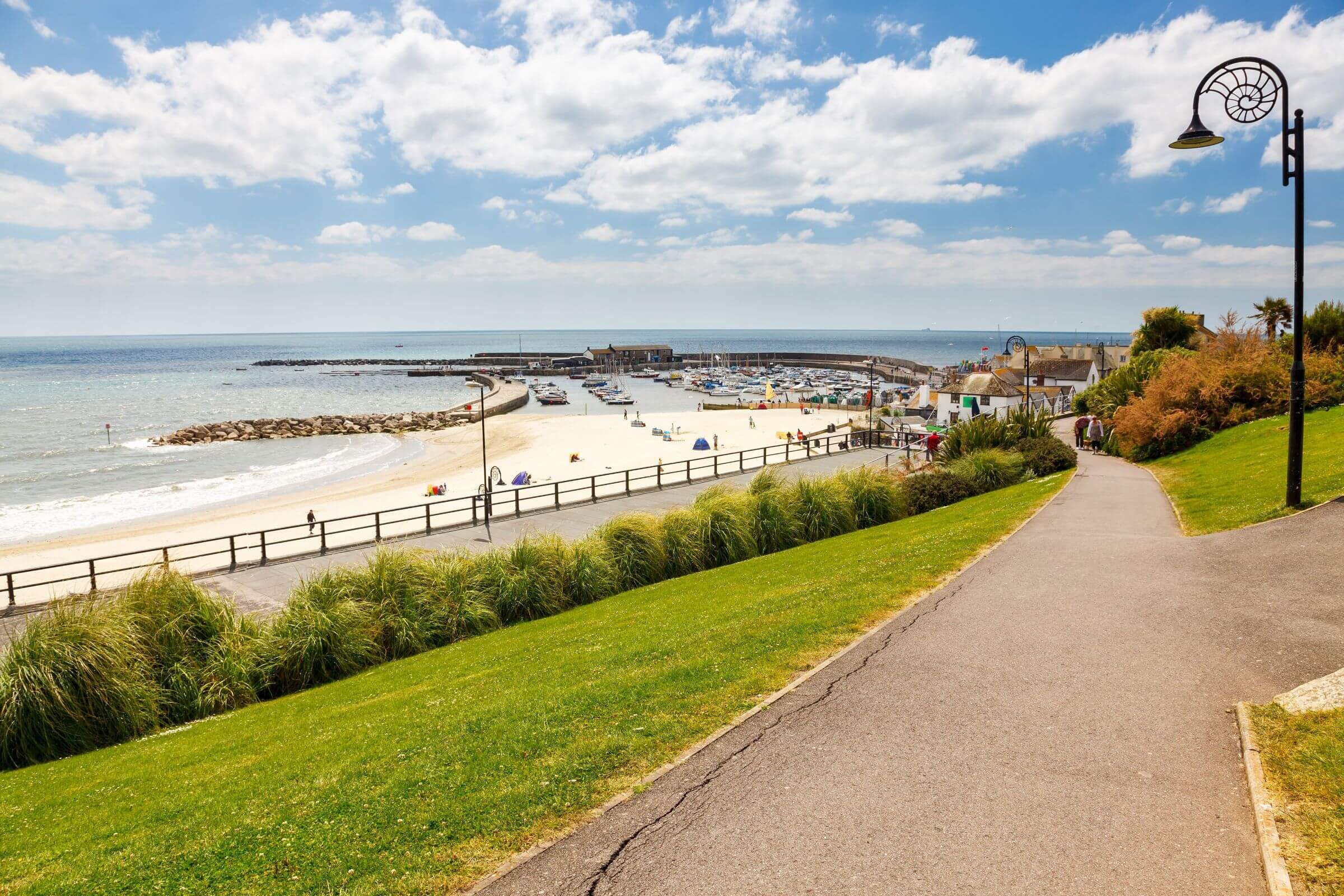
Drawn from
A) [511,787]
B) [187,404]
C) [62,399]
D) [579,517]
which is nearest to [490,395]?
[187,404]

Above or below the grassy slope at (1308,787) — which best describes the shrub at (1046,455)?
below

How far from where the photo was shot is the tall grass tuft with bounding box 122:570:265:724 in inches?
388

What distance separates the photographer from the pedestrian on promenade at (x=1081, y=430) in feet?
96.9

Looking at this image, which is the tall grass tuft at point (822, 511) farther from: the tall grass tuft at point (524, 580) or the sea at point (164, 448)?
the sea at point (164, 448)

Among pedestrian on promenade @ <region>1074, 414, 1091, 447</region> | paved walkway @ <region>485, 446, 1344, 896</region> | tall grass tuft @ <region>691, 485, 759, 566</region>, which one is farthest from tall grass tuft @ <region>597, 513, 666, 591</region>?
pedestrian on promenade @ <region>1074, 414, 1091, 447</region>

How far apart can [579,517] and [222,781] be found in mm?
16320

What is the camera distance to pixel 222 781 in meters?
6.65

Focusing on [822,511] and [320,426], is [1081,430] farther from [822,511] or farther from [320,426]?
[320,426]

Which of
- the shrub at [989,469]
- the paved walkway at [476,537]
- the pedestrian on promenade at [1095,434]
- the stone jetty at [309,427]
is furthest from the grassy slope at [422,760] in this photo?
the stone jetty at [309,427]

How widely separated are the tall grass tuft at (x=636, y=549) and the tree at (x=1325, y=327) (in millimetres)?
25654

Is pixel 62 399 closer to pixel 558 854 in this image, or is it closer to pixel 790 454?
pixel 790 454

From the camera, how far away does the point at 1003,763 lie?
17.9ft

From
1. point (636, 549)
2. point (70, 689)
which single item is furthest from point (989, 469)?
point (70, 689)

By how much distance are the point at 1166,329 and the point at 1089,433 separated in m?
23.0
